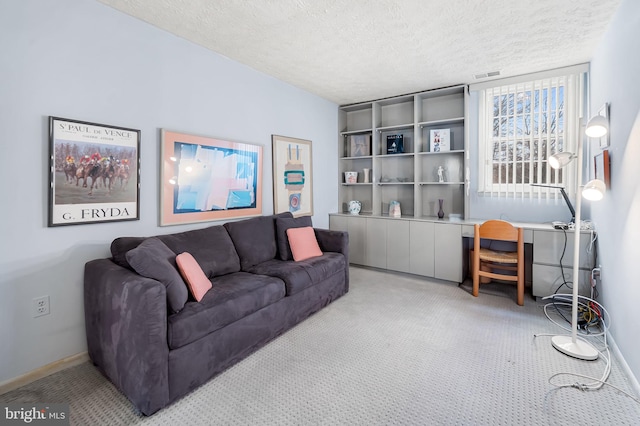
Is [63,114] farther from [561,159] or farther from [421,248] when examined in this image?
[421,248]

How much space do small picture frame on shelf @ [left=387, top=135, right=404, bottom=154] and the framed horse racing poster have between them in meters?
3.27

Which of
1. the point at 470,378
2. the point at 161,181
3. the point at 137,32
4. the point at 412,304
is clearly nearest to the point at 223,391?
the point at 470,378

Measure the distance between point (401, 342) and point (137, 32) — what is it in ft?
10.3

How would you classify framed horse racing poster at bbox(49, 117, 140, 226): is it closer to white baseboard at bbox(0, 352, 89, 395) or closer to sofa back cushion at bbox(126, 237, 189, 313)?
sofa back cushion at bbox(126, 237, 189, 313)

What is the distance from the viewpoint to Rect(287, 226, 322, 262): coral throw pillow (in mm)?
3223

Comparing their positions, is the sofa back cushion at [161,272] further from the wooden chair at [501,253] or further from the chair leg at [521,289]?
the chair leg at [521,289]

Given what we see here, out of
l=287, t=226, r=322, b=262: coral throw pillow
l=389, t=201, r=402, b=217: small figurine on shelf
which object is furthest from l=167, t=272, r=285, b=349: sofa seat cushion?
l=389, t=201, r=402, b=217: small figurine on shelf

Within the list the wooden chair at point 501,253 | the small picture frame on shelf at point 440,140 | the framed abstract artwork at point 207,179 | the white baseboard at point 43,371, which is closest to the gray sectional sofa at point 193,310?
the white baseboard at point 43,371

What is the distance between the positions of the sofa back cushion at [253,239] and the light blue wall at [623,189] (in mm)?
2717

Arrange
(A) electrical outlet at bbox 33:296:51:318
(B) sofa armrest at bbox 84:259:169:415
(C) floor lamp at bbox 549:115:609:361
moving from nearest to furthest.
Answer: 1. (B) sofa armrest at bbox 84:259:169:415
2. (A) electrical outlet at bbox 33:296:51:318
3. (C) floor lamp at bbox 549:115:609:361

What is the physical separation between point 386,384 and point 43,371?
2.17 m

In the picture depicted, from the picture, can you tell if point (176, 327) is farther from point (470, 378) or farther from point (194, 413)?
point (470, 378)

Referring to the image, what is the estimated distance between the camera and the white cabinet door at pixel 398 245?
4.07 m

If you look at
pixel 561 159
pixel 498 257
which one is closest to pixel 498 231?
pixel 498 257
